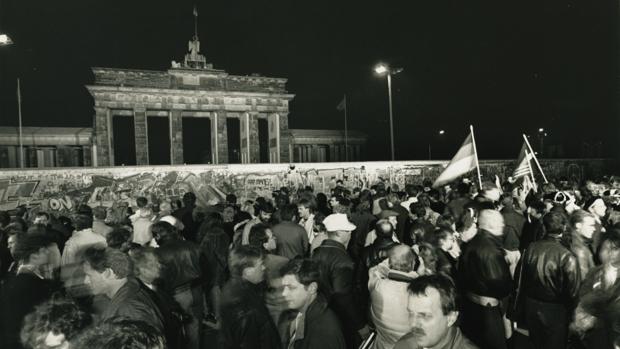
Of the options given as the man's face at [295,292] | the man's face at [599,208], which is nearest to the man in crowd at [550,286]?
the man's face at [295,292]

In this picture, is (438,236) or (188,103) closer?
(438,236)

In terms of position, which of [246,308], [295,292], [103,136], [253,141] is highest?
[103,136]

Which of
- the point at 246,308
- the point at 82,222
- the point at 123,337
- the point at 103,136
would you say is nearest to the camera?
the point at 123,337

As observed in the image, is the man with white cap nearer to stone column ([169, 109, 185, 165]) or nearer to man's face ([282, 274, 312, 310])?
man's face ([282, 274, 312, 310])

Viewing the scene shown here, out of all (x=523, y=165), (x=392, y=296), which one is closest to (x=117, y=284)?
(x=392, y=296)

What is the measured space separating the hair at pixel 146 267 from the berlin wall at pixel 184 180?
17.1 m

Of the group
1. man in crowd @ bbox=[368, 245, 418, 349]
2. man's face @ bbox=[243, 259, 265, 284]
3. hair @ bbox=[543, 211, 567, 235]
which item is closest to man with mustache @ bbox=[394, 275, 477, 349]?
man in crowd @ bbox=[368, 245, 418, 349]

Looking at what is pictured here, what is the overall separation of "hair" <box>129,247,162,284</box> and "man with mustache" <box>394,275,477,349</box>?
2890mm

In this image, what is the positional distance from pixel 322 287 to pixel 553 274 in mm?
2940

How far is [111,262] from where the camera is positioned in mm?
4148

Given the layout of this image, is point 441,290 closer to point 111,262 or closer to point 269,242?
point 111,262

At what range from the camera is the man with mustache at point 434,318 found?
9.66ft

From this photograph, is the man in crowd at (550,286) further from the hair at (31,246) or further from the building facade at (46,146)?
the building facade at (46,146)

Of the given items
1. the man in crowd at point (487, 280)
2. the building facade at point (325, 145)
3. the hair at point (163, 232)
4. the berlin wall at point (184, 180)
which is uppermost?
the building facade at point (325, 145)
